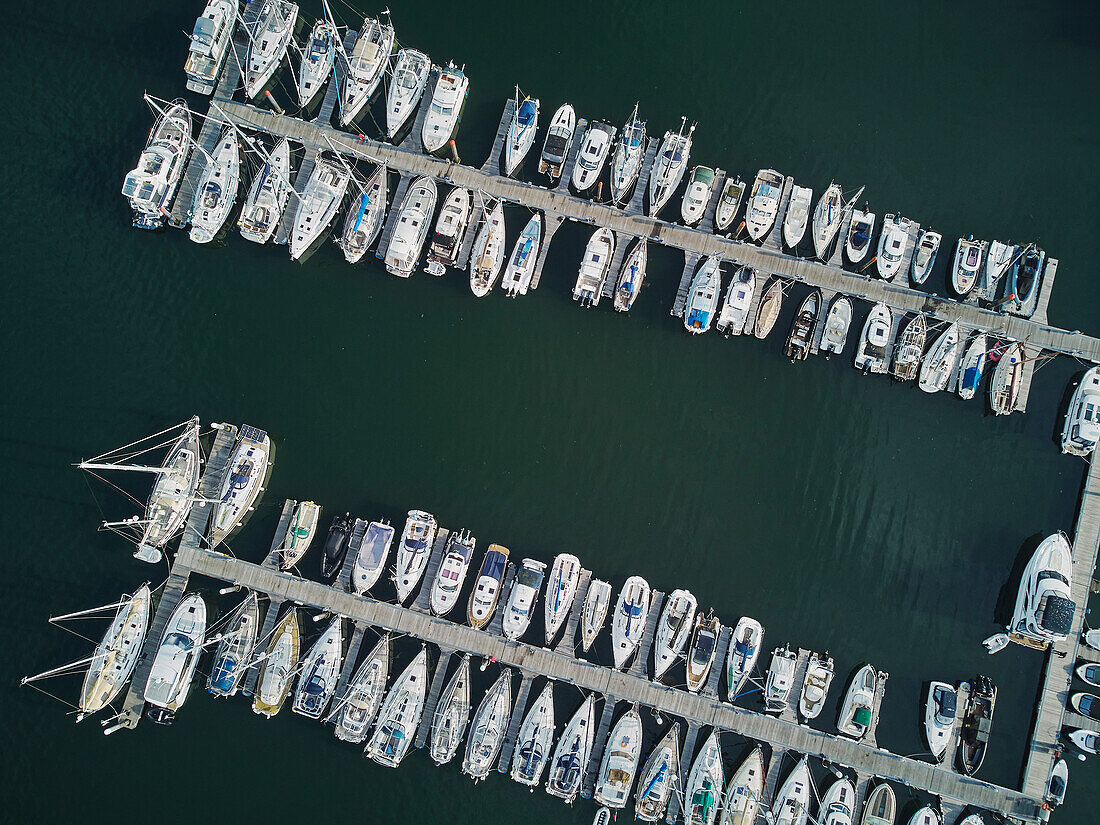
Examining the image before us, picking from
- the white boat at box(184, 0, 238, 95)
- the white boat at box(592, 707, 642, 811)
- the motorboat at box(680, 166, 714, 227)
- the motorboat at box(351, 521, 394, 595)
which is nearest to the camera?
the white boat at box(592, 707, 642, 811)

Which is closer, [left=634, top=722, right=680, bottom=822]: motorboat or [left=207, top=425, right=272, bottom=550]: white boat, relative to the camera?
[left=634, top=722, right=680, bottom=822]: motorboat

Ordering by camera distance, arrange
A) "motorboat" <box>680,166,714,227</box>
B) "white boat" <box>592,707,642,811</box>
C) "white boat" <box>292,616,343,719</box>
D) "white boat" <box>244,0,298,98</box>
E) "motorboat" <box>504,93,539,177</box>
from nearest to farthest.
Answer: "white boat" <box>592,707,642,811</box> → "white boat" <box>292,616,343,719</box> → "motorboat" <box>680,166,714,227</box> → "motorboat" <box>504,93,539,177</box> → "white boat" <box>244,0,298,98</box>

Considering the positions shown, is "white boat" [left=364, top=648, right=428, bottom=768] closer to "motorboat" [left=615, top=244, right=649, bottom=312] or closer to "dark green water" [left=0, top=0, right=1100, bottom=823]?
"dark green water" [left=0, top=0, right=1100, bottom=823]

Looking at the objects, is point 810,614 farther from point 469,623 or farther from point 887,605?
point 469,623

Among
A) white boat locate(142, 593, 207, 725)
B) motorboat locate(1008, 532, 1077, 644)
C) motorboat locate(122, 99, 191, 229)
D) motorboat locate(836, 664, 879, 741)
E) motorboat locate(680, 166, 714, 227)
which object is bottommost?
white boat locate(142, 593, 207, 725)

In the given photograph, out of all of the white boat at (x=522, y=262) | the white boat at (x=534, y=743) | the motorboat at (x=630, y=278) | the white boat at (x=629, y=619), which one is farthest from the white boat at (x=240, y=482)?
the motorboat at (x=630, y=278)

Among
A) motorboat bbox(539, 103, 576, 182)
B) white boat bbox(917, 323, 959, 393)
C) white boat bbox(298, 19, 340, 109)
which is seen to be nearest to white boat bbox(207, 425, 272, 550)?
white boat bbox(298, 19, 340, 109)

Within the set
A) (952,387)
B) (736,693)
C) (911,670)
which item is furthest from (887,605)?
(952,387)
